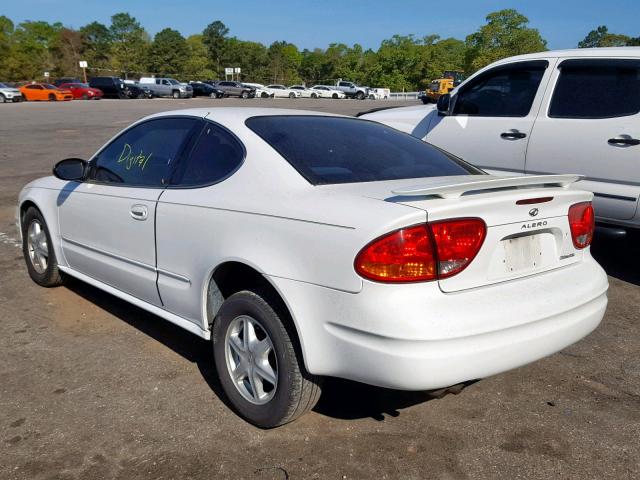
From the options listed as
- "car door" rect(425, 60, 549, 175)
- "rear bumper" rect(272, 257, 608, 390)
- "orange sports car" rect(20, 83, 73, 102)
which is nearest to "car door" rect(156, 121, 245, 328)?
"rear bumper" rect(272, 257, 608, 390)

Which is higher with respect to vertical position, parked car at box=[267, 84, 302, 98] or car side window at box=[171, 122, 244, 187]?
car side window at box=[171, 122, 244, 187]

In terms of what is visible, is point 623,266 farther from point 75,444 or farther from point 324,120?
point 75,444

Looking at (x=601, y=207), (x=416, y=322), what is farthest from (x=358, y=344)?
(x=601, y=207)

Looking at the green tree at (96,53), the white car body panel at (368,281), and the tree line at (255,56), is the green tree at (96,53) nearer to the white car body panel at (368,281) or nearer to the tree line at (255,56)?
the tree line at (255,56)

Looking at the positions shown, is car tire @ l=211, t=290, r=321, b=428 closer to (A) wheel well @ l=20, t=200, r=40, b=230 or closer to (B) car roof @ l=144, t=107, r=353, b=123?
(B) car roof @ l=144, t=107, r=353, b=123

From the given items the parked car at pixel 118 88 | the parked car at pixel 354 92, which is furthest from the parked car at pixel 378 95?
the parked car at pixel 118 88

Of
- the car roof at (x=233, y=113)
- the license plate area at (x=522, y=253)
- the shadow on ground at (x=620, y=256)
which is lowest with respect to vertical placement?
the shadow on ground at (x=620, y=256)

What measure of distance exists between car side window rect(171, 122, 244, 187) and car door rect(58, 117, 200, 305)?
0.15m

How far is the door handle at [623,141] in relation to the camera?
4.91 m

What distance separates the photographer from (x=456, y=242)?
8.04 feet

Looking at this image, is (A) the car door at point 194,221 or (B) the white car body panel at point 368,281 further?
(A) the car door at point 194,221

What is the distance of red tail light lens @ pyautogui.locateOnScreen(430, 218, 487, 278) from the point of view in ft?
7.93

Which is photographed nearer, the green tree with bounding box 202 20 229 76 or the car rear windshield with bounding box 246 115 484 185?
the car rear windshield with bounding box 246 115 484 185

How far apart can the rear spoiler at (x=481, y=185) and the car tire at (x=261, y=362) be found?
82 centimetres
